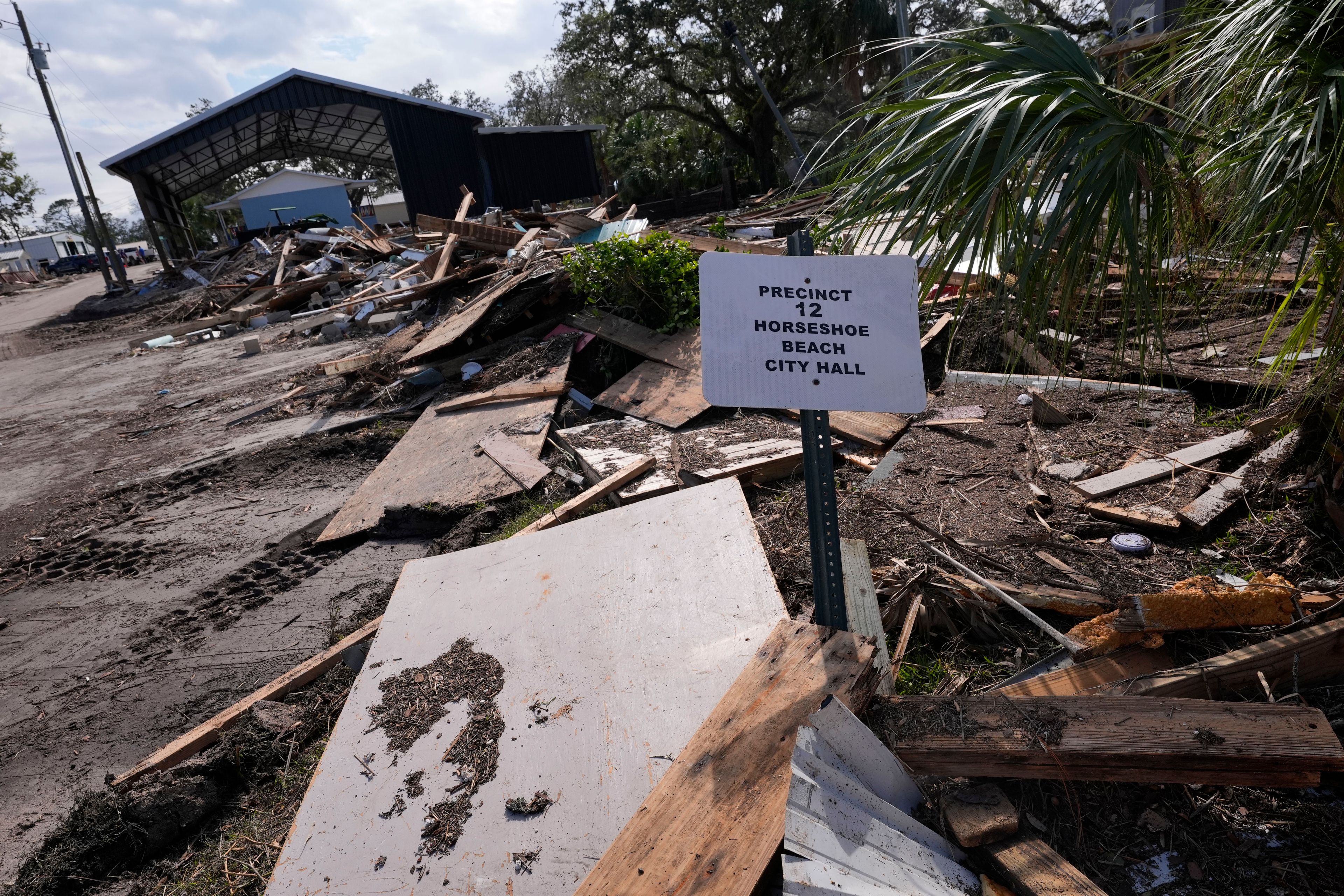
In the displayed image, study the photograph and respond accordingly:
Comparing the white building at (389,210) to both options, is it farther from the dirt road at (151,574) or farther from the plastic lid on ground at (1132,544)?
the plastic lid on ground at (1132,544)

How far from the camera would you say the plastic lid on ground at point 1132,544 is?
9.96ft

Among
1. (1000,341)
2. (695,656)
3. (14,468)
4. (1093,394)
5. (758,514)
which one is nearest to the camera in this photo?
(695,656)

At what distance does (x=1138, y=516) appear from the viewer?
3.20 m

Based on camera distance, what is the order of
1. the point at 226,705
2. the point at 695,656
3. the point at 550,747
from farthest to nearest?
the point at 226,705 < the point at 695,656 < the point at 550,747

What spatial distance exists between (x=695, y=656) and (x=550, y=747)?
1.80ft

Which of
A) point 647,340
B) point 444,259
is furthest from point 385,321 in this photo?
point 647,340

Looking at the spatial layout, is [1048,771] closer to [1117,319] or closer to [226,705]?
[226,705]

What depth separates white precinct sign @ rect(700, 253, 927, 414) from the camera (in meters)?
1.80

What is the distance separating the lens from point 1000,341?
18.2ft

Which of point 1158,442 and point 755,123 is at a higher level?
point 755,123

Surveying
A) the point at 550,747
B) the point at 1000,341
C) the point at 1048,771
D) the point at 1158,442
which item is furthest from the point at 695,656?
the point at 1000,341

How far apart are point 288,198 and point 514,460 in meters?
37.6

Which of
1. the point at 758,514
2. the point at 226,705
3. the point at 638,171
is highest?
the point at 638,171

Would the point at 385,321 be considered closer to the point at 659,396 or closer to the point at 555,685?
the point at 659,396
